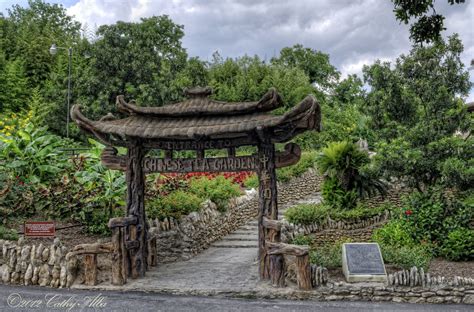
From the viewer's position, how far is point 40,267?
9641 mm

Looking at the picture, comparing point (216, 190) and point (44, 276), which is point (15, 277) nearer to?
point (44, 276)

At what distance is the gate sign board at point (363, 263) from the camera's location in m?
8.48

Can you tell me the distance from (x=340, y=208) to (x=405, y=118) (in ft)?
11.5

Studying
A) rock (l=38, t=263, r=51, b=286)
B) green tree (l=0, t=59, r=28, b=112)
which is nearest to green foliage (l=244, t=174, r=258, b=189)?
rock (l=38, t=263, r=51, b=286)

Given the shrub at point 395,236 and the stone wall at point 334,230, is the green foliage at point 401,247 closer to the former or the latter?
the shrub at point 395,236

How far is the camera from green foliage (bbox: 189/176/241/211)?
1479cm

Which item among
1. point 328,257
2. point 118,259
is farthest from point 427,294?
point 118,259

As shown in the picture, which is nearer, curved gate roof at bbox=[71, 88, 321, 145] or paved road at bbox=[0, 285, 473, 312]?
paved road at bbox=[0, 285, 473, 312]

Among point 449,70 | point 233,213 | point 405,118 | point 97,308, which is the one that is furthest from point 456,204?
point 97,308

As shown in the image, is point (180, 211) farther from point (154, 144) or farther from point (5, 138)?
point (5, 138)

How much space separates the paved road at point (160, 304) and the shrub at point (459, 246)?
2.20m

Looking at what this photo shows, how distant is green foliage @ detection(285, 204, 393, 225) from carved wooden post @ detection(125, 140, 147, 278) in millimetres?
4592

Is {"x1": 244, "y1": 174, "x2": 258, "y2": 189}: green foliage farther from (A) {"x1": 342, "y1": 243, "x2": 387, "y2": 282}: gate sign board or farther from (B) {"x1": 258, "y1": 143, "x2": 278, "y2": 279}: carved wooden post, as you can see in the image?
(A) {"x1": 342, "y1": 243, "x2": 387, "y2": 282}: gate sign board

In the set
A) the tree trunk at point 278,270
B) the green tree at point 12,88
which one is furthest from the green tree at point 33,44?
the tree trunk at point 278,270
